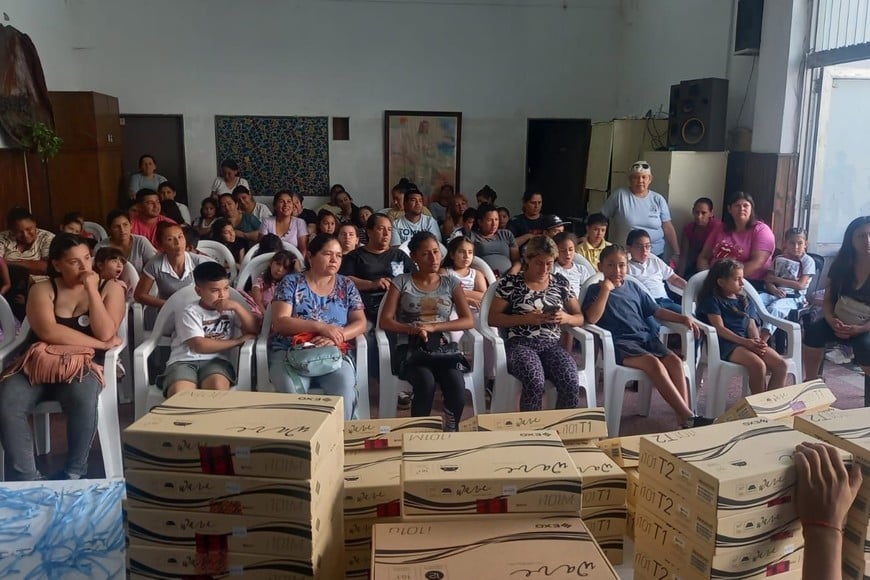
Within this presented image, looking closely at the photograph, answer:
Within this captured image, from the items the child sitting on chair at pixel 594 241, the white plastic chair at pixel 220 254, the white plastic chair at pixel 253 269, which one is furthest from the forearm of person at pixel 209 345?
the child sitting on chair at pixel 594 241

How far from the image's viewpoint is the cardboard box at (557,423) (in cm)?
200

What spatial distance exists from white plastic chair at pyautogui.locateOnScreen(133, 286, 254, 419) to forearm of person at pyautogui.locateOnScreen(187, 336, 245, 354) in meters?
0.06

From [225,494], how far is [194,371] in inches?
70.9

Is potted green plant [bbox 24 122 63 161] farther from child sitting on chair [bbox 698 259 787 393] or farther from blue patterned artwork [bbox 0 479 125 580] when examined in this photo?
child sitting on chair [bbox 698 259 787 393]

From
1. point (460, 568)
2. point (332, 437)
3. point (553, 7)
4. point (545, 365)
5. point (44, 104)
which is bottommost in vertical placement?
point (545, 365)

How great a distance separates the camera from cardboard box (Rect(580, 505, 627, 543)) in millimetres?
1618

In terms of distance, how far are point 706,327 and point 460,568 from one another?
8.99 ft

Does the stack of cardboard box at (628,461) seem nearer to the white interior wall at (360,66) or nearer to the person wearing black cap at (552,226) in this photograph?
the person wearing black cap at (552,226)

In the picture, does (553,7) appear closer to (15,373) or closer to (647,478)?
(15,373)

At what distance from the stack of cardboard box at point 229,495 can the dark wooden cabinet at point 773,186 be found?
15.6 feet

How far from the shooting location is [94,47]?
742cm

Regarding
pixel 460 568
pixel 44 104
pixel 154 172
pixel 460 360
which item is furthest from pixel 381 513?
pixel 154 172

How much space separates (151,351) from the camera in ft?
10.1

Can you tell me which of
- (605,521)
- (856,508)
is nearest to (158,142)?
(605,521)
